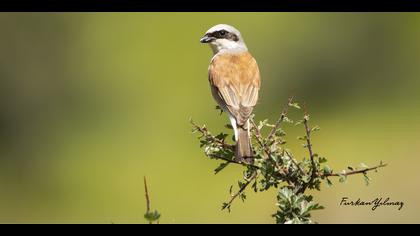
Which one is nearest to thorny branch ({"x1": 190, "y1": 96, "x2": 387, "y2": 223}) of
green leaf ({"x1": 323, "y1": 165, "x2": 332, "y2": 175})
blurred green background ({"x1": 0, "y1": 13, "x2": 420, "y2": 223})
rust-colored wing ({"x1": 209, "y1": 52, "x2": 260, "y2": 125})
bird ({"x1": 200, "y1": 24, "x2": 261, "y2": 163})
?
green leaf ({"x1": 323, "y1": 165, "x2": 332, "y2": 175})

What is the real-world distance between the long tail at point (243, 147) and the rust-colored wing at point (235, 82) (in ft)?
1.92

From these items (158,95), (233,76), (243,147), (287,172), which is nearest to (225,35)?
(233,76)

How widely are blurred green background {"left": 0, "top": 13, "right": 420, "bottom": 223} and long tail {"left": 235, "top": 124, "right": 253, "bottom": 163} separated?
640cm

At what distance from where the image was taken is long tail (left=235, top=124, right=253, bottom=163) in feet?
12.8

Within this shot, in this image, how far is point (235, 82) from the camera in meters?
5.99

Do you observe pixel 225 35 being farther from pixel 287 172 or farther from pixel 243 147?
pixel 287 172

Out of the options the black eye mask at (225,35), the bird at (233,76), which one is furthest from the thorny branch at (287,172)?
the black eye mask at (225,35)

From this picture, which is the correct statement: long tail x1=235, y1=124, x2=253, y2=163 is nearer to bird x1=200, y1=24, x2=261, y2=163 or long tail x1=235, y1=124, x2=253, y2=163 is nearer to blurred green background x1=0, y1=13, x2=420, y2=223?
bird x1=200, y1=24, x2=261, y2=163

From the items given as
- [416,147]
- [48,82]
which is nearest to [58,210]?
[48,82]

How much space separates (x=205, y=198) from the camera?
1088 cm

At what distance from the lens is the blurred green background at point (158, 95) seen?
12.1 metres
